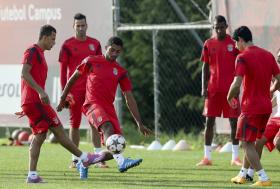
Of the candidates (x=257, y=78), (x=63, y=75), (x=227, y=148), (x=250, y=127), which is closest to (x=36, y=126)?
(x=63, y=75)

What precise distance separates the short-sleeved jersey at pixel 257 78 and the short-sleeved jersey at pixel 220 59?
3.68 meters

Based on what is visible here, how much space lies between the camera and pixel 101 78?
13.2 meters

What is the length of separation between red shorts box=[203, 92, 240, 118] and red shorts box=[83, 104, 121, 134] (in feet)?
10.0

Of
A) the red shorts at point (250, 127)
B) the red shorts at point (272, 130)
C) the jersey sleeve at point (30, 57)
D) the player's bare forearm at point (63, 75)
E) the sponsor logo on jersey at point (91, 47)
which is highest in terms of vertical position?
the jersey sleeve at point (30, 57)

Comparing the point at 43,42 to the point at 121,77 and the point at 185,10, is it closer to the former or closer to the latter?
the point at 121,77

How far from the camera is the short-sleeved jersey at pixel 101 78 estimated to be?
43.4 feet

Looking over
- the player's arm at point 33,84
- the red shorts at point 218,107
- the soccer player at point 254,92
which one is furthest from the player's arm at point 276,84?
the red shorts at point 218,107

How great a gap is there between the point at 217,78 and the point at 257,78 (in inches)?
152

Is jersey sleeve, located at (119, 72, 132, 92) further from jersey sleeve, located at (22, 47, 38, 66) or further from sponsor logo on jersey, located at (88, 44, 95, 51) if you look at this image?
sponsor logo on jersey, located at (88, 44, 95, 51)

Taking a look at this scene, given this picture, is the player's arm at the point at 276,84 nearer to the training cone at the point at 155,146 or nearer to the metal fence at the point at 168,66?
the training cone at the point at 155,146

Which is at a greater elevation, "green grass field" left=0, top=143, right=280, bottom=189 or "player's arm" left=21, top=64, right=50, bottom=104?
"player's arm" left=21, top=64, right=50, bottom=104

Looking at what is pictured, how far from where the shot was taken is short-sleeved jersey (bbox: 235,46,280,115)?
12.0 metres

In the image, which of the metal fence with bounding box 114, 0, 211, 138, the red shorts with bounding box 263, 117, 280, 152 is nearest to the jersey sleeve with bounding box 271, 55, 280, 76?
the red shorts with bounding box 263, 117, 280, 152

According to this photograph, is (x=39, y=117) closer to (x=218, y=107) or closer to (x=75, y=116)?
(x=75, y=116)
